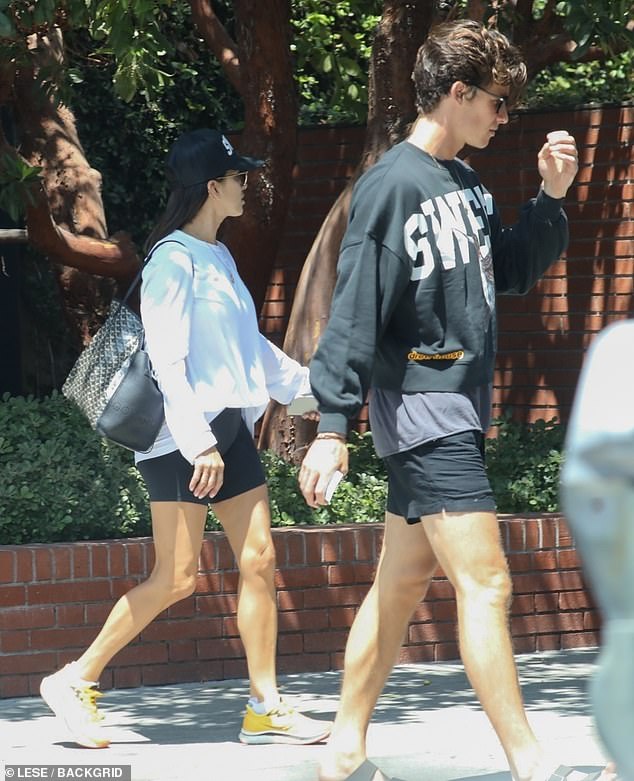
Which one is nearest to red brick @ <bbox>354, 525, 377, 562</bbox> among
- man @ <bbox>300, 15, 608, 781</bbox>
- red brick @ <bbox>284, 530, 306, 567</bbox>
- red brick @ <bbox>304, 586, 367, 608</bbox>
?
red brick @ <bbox>304, 586, 367, 608</bbox>

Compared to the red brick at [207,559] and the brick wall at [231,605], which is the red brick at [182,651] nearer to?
the brick wall at [231,605]

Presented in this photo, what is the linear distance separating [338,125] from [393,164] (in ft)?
17.1

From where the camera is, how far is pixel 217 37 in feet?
29.7

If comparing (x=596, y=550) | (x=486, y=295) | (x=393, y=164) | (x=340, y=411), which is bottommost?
(x=596, y=550)

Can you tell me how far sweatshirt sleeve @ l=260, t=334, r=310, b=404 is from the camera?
18.1 feet

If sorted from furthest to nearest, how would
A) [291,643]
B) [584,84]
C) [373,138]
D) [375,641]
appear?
[584,84]
[373,138]
[291,643]
[375,641]

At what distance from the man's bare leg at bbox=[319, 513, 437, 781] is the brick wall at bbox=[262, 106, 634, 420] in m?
4.71

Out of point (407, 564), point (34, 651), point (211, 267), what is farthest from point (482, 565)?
point (34, 651)

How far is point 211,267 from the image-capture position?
17.4 ft

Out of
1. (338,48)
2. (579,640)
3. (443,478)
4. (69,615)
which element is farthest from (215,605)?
(338,48)

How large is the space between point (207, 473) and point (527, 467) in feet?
10.1

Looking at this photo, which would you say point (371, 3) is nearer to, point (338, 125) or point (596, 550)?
point (338, 125)

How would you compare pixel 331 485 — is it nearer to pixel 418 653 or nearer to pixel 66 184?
pixel 418 653

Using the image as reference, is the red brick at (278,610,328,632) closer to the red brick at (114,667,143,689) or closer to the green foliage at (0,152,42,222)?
the red brick at (114,667,143,689)
